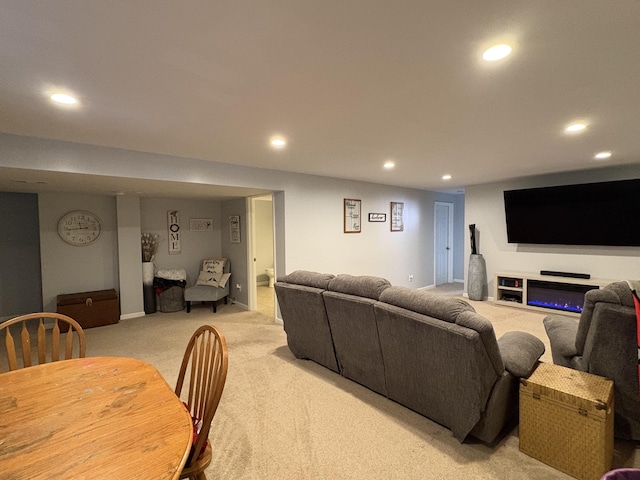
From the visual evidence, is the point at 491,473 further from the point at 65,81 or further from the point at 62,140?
the point at 62,140

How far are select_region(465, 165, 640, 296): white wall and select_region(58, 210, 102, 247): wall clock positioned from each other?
6638mm

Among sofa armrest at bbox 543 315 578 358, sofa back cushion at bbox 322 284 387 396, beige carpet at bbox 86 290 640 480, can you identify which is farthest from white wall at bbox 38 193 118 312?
sofa armrest at bbox 543 315 578 358

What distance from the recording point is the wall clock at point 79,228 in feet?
15.2

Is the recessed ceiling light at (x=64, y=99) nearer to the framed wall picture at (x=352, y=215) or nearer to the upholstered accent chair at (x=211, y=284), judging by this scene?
the upholstered accent chair at (x=211, y=284)

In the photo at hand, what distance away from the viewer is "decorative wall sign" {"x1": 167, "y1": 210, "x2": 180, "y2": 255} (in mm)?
5609

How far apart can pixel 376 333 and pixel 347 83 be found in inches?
69.1

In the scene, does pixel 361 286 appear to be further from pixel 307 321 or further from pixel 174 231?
pixel 174 231

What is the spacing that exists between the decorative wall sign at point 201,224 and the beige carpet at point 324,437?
295cm

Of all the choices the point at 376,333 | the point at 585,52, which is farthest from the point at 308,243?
the point at 585,52

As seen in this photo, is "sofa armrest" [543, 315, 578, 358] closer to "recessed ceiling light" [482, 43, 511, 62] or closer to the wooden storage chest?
"recessed ceiling light" [482, 43, 511, 62]

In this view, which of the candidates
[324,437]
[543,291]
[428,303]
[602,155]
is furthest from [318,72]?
[543,291]

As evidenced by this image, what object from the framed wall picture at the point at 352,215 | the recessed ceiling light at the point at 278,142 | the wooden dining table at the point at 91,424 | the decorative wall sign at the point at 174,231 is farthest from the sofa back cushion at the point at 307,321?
the decorative wall sign at the point at 174,231

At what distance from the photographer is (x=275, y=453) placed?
1916 mm

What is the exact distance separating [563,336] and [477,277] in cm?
368
